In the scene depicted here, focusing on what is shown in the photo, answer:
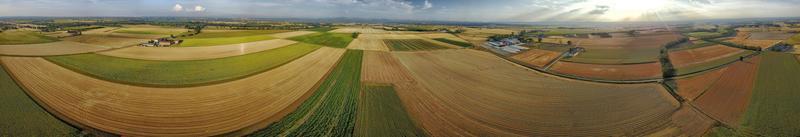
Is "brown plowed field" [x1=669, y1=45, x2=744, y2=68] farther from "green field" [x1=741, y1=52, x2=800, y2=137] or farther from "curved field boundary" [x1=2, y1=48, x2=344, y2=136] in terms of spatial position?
"curved field boundary" [x1=2, y1=48, x2=344, y2=136]

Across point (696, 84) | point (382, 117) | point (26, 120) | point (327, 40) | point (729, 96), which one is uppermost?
point (327, 40)

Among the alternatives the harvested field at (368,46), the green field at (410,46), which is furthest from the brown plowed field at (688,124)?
the harvested field at (368,46)

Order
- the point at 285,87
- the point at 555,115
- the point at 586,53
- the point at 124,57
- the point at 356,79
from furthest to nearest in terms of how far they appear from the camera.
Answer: the point at 586,53 → the point at 124,57 → the point at 356,79 → the point at 285,87 → the point at 555,115

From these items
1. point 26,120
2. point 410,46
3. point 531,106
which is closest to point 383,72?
point 531,106

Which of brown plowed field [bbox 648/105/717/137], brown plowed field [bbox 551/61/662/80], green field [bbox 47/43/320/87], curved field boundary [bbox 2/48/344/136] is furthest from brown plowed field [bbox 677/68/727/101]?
green field [bbox 47/43/320/87]

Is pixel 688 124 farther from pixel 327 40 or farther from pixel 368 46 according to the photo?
pixel 327 40

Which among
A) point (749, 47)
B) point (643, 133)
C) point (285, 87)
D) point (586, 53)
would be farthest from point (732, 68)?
point (285, 87)

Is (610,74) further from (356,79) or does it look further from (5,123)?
(5,123)
